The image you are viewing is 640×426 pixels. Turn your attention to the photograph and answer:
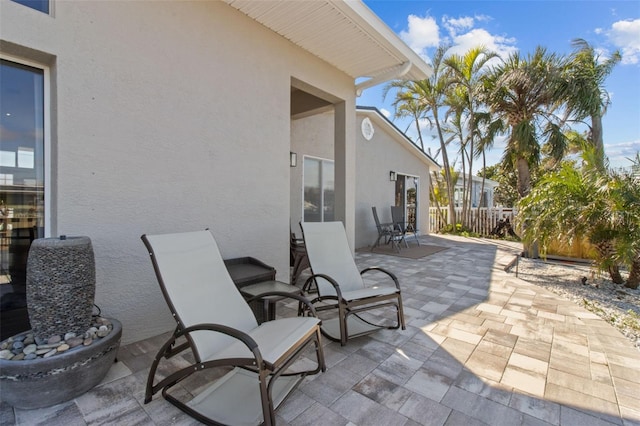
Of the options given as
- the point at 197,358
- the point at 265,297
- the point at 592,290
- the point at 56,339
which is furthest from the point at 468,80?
the point at 56,339

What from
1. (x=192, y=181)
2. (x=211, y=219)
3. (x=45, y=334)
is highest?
(x=192, y=181)

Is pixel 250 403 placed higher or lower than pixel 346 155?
lower

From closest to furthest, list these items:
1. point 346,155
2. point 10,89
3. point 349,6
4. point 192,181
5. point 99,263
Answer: point 10,89 → point 99,263 → point 192,181 → point 349,6 → point 346,155

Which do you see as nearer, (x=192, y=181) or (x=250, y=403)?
Result: (x=250, y=403)

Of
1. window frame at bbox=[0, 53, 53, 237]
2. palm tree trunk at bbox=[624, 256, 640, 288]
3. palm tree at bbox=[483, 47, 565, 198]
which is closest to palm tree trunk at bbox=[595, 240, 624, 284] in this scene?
palm tree trunk at bbox=[624, 256, 640, 288]

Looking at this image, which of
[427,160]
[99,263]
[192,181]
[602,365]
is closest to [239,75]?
[192,181]

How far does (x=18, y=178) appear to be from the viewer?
8.03 feet

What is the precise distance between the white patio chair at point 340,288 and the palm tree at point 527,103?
7233mm

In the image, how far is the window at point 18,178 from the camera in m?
2.39

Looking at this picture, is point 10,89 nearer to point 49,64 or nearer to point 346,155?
point 49,64

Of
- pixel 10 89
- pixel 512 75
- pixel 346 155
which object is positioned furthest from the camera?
pixel 512 75

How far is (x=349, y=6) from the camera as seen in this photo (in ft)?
11.8

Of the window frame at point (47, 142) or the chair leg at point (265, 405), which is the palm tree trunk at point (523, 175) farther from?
the window frame at point (47, 142)

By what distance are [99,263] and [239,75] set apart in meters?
2.69
